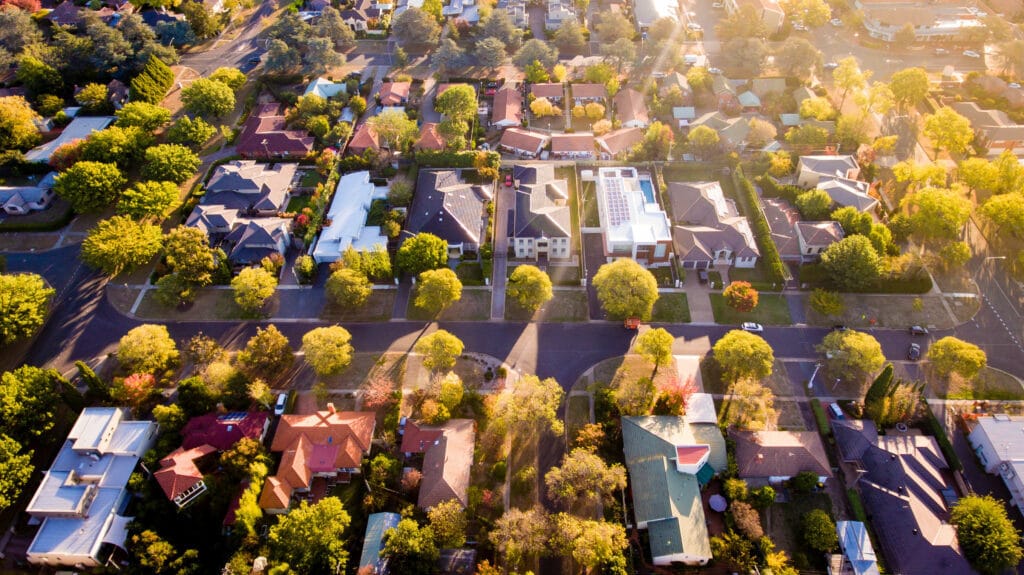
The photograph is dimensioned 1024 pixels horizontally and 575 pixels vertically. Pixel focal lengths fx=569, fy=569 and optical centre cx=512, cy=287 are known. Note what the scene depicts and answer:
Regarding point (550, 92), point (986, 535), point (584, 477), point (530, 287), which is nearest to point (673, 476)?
point (584, 477)

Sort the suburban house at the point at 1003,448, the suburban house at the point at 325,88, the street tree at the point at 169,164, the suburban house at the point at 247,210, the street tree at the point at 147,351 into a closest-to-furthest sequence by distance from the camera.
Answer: the suburban house at the point at 1003,448, the street tree at the point at 147,351, the suburban house at the point at 247,210, the street tree at the point at 169,164, the suburban house at the point at 325,88

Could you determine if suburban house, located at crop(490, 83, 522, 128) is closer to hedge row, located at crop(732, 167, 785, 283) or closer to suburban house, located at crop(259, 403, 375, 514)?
hedge row, located at crop(732, 167, 785, 283)

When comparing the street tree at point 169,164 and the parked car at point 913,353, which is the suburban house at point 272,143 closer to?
the street tree at point 169,164

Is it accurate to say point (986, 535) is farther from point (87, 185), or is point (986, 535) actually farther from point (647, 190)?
point (87, 185)

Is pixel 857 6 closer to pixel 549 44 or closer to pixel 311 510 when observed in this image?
pixel 549 44

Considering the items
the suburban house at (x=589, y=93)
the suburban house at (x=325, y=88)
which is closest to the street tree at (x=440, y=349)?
the suburban house at (x=589, y=93)

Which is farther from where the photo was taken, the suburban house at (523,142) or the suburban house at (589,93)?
the suburban house at (589,93)
